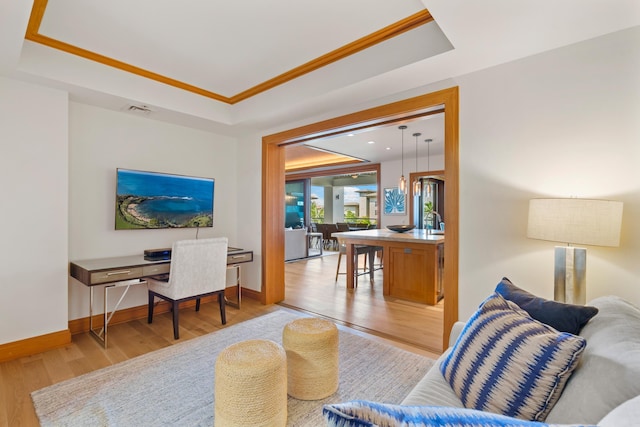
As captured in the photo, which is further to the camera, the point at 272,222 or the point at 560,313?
the point at 272,222

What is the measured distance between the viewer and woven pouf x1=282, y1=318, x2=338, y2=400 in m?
1.93

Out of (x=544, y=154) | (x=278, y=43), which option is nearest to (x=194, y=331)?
(x=278, y=43)

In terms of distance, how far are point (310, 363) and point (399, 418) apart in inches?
58.7

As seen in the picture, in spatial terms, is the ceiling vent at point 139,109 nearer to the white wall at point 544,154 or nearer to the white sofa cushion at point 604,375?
the white wall at point 544,154

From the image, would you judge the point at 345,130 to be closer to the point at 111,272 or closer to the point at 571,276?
the point at 571,276

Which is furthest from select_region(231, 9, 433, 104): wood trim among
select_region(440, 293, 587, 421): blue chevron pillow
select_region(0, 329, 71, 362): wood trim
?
select_region(0, 329, 71, 362): wood trim

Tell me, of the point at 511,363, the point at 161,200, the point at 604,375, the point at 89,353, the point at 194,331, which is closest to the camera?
the point at 604,375

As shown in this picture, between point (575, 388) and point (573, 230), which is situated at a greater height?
point (573, 230)

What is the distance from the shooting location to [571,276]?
1781mm

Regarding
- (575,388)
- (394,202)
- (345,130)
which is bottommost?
(575,388)

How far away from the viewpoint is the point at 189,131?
4031mm

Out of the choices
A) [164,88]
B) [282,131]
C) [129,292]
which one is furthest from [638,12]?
[129,292]

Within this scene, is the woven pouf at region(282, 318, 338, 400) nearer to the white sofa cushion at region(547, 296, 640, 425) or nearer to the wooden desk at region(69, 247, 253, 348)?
the white sofa cushion at region(547, 296, 640, 425)

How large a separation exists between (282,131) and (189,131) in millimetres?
1285
